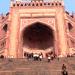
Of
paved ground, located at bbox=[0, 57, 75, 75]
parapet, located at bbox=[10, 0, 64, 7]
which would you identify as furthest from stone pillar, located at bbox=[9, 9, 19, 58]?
paved ground, located at bbox=[0, 57, 75, 75]

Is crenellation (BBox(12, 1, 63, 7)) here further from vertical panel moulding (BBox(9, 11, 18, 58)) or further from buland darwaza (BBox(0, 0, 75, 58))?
vertical panel moulding (BBox(9, 11, 18, 58))

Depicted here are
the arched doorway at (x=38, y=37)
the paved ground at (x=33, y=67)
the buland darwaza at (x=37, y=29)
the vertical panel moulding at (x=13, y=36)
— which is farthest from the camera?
the arched doorway at (x=38, y=37)

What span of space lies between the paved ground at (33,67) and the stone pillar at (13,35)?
30.4 ft

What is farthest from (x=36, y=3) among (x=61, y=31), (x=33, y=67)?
(x=33, y=67)

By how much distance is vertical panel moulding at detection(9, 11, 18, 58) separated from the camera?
1073 inches

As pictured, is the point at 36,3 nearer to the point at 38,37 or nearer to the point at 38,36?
the point at 38,36

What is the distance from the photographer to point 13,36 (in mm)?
28531

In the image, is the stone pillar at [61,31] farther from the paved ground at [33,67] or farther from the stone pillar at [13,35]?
the paved ground at [33,67]

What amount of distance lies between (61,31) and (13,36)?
16.6ft

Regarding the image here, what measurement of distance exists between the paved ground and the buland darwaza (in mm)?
9901

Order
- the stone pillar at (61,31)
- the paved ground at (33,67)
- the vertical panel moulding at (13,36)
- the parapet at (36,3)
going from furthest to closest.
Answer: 1. the parapet at (36,3)
2. the stone pillar at (61,31)
3. the vertical panel moulding at (13,36)
4. the paved ground at (33,67)

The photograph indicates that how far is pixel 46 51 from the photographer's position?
29.7 m

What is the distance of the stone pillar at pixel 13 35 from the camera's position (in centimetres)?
2728

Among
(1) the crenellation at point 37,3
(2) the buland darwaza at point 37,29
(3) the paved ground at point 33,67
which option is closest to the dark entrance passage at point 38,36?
(2) the buland darwaza at point 37,29
